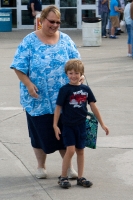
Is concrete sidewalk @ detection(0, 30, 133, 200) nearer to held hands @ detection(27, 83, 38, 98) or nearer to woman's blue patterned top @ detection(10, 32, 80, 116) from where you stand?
woman's blue patterned top @ detection(10, 32, 80, 116)

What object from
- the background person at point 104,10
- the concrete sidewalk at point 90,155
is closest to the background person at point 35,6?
the background person at point 104,10

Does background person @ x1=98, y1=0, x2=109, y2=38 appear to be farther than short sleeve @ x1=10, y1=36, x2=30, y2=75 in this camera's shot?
Yes

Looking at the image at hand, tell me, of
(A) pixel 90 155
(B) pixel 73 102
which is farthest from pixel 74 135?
(A) pixel 90 155

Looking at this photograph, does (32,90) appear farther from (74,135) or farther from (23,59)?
(74,135)

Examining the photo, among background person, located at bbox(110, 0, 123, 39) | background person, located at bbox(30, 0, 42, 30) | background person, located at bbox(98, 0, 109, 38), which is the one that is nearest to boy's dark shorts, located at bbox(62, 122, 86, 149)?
background person, located at bbox(110, 0, 123, 39)

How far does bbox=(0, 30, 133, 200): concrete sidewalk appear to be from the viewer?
5.83m

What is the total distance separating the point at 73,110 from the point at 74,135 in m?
0.25

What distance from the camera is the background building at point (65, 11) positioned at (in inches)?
1028

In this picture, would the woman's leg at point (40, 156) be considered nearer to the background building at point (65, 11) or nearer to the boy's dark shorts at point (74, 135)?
the boy's dark shorts at point (74, 135)

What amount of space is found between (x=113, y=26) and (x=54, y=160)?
49.7 ft

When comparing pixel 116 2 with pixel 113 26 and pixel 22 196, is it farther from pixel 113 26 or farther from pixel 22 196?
pixel 22 196

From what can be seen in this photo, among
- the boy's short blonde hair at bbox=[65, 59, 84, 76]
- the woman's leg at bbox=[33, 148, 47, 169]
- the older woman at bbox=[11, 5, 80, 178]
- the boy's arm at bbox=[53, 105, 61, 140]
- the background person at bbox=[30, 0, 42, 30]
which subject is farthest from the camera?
the background person at bbox=[30, 0, 42, 30]

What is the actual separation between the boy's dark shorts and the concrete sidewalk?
445 mm

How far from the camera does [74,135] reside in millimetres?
5840
